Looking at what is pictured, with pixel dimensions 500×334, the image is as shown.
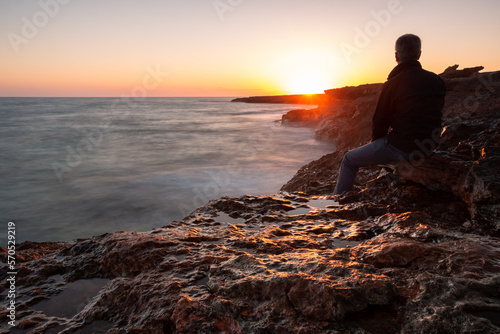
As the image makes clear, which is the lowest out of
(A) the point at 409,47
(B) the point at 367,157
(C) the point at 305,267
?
(C) the point at 305,267

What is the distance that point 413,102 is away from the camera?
124 inches

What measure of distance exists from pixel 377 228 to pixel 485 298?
1.28 meters

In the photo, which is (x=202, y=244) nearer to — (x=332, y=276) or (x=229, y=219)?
(x=229, y=219)

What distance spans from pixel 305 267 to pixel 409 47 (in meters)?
2.72

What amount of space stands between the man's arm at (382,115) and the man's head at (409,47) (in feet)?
1.23

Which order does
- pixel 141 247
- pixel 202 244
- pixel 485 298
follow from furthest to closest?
pixel 202 244 < pixel 141 247 < pixel 485 298

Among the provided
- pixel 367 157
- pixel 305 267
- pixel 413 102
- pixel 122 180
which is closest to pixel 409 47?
pixel 413 102

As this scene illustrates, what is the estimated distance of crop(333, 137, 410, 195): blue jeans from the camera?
11.5 feet

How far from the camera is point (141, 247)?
7.87ft

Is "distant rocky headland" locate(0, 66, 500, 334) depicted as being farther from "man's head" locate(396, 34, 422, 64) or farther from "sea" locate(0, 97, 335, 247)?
"sea" locate(0, 97, 335, 247)

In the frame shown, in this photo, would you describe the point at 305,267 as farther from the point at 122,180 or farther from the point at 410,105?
the point at 122,180

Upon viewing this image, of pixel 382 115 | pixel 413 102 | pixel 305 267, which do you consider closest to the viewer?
pixel 305 267

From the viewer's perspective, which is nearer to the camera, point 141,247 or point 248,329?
point 248,329

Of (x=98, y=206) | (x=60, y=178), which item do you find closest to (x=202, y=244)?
(x=98, y=206)
